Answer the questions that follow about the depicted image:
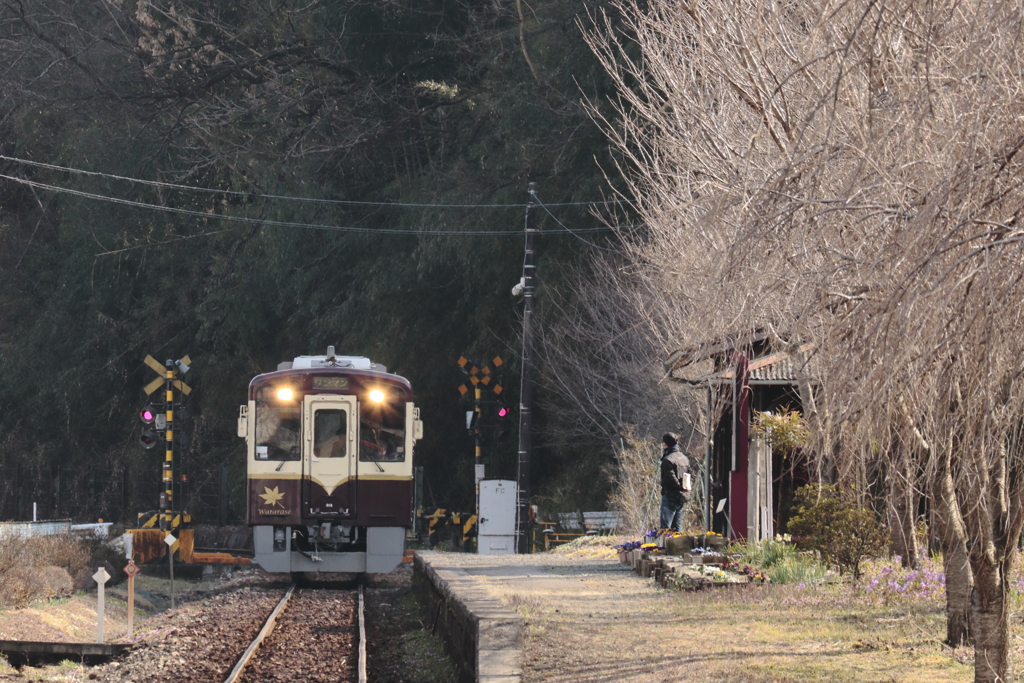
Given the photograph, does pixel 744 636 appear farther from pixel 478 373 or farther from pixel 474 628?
pixel 478 373

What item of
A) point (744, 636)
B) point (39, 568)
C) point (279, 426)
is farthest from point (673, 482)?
point (39, 568)

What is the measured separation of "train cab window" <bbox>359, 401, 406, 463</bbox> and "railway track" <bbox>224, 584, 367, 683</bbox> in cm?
211

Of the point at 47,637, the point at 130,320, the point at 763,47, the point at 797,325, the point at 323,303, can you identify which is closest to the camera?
the point at 797,325

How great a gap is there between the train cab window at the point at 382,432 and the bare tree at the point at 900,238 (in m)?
10.7

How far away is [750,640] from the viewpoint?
8844mm

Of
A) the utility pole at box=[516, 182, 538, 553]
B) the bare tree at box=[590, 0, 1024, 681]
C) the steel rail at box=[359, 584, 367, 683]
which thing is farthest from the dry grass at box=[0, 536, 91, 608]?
the bare tree at box=[590, 0, 1024, 681]

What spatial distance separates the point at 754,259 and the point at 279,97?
28.1 metres

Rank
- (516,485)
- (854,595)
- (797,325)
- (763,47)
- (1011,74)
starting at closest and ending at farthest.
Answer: (1011,74) < (797,325) < (763,47) < (854,595) < (516,485)

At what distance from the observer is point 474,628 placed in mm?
9312

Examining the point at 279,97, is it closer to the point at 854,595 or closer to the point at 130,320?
the point at 130,320

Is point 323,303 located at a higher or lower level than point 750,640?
higher

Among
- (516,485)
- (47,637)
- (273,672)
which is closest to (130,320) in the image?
(516,485)

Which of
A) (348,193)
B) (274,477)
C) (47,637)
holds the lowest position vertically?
(47,637)

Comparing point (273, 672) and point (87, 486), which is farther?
point (87, 486)
